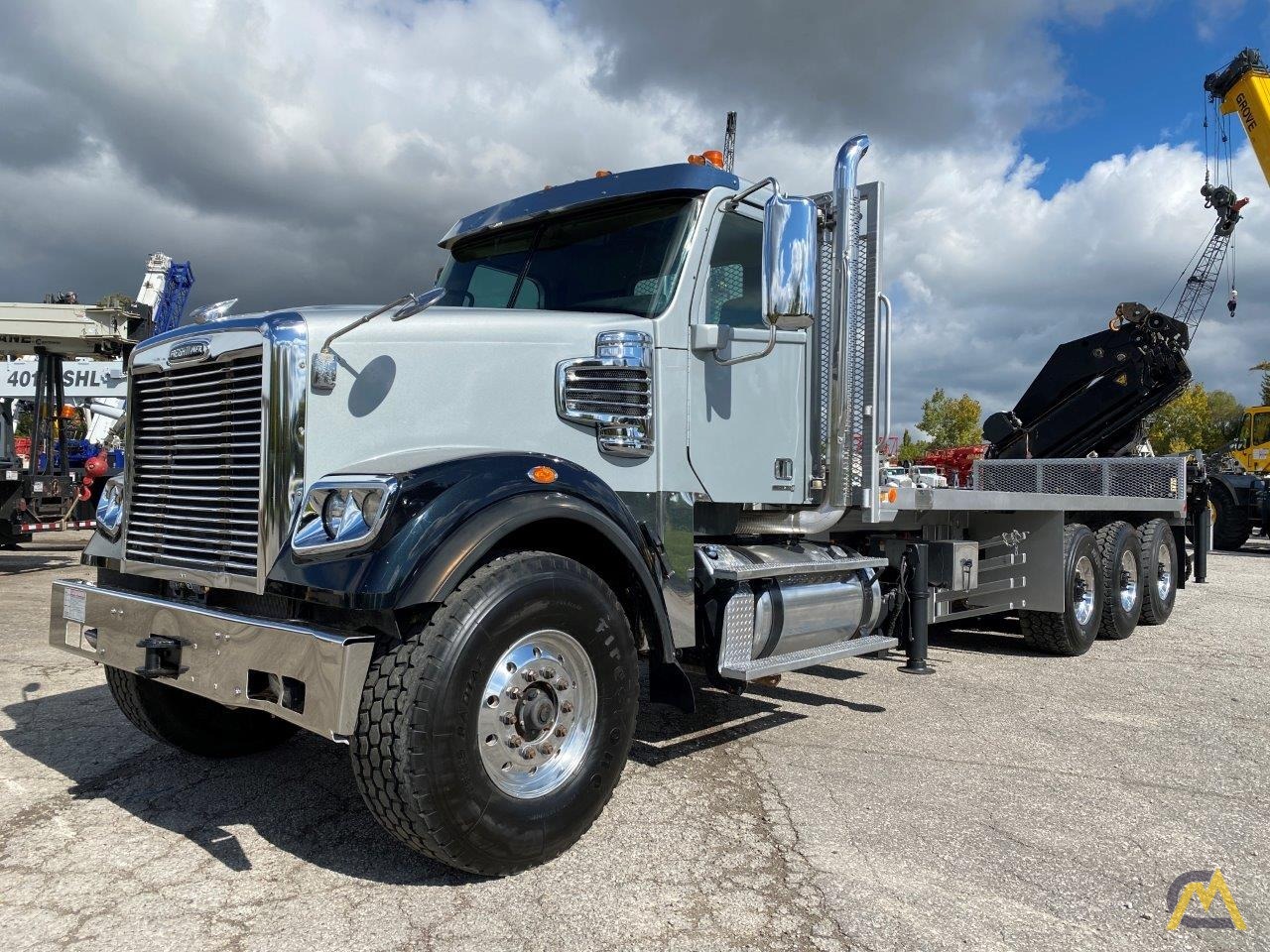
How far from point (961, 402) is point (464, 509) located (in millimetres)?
60309

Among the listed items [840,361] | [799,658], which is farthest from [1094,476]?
[799,658]

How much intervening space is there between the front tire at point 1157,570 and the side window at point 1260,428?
55.8ft

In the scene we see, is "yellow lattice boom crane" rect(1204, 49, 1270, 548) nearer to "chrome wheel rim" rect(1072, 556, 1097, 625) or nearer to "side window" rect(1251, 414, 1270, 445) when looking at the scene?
"side window" rect(1251, 414, 1270, 445)

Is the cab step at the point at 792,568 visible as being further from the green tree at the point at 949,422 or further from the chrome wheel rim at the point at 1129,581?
the green tree at the point at 949,422

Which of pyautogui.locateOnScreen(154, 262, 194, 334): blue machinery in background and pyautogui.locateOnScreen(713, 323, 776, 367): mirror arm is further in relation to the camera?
pyautogui.locateOnScreen(154, 262, 194, 334): blue machinery in background

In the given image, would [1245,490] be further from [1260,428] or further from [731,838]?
[731,838]

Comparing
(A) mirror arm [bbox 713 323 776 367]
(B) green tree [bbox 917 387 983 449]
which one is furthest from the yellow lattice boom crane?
(B) green tree [bbox 917 387 983 449]

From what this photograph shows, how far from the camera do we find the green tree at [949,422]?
53.3 meters

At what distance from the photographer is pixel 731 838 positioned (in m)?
3.41

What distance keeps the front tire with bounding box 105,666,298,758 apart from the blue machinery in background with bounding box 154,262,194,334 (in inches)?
611

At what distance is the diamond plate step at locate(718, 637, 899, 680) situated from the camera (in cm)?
393

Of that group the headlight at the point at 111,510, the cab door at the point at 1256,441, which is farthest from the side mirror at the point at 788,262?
the cab door at the point at 1256,441

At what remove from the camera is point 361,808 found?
12.0 feet

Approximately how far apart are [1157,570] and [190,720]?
8243mm
